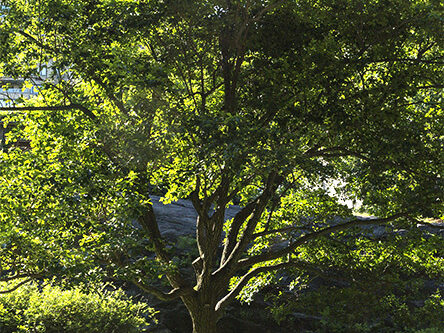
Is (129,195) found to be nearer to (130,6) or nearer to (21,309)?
(130,6)

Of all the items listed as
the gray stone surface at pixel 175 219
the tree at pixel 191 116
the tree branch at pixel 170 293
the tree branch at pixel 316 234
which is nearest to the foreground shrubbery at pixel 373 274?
the tree branch at pixel 316 234

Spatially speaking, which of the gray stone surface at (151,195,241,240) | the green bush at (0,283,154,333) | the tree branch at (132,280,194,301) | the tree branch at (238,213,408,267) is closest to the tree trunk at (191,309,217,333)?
the tree branch at (132,280,194,301)

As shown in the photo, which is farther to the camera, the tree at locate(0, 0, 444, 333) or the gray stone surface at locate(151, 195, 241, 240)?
the gray stone surface at locate(151, 195, 241, 240)

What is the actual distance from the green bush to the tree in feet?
6.44

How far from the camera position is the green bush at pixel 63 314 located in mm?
11992

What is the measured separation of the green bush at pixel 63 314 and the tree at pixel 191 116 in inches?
77.2

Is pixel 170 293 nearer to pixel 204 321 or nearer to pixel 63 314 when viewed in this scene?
pixel 204 321

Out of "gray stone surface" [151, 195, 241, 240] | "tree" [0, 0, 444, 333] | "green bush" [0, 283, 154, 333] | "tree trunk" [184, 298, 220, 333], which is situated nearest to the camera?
"tree" [0, 0, 444, 333]

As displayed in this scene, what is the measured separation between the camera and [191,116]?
9.22 metres

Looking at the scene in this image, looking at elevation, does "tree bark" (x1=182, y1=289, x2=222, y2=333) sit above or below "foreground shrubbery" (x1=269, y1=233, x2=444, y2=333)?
below

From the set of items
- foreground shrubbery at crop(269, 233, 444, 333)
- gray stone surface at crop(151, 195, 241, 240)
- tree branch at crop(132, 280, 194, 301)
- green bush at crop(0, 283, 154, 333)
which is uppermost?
gray stone surface at crop(151, 195, 241, 240)

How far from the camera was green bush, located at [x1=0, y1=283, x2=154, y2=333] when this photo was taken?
39.3 feet

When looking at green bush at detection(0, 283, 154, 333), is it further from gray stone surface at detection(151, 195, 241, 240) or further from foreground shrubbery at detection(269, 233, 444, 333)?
gray stone surface at detection(151, 195, 241, 240)

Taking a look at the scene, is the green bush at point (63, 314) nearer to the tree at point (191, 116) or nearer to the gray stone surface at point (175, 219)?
the tree at point (191, 116)
